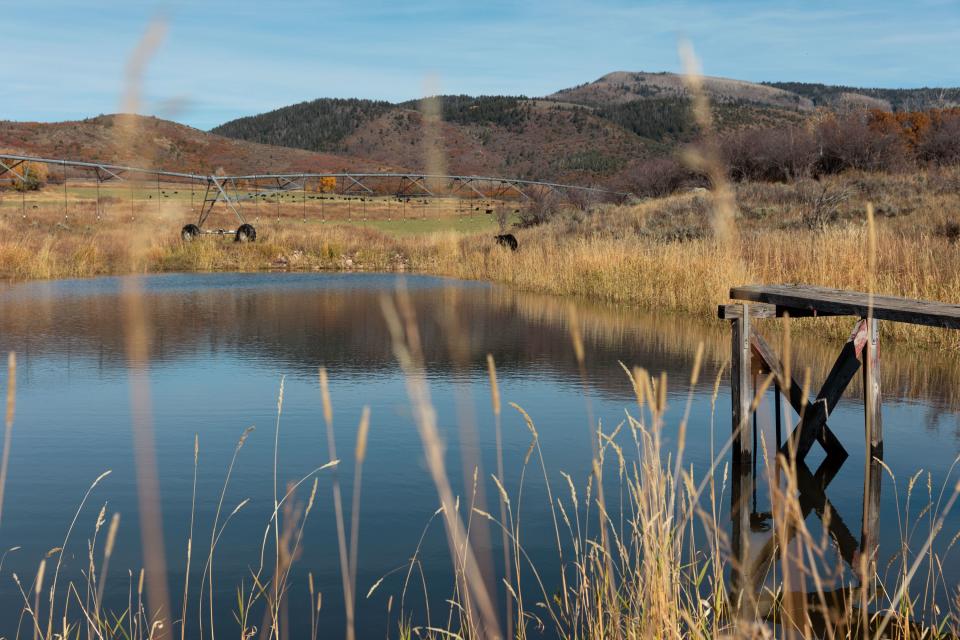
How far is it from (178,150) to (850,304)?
94576mm

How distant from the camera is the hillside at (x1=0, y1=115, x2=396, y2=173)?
87312 millimetres

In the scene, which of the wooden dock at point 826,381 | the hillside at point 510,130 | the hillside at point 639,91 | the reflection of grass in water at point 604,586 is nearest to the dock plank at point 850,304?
the wooden dock at point 826,381

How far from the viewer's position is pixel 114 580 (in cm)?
481

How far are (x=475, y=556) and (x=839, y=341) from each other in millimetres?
8151

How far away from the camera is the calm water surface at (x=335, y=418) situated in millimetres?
5230

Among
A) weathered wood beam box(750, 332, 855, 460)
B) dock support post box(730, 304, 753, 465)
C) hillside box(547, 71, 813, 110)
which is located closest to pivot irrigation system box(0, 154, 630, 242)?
dock support post box(730, 304, 753, 465)

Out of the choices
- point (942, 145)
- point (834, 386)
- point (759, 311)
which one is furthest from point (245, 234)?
point (834, 386)

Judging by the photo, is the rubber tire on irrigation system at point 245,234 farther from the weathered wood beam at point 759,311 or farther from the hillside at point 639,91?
the hillside at point 639,91

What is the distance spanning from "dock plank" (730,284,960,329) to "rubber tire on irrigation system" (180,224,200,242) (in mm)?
22557

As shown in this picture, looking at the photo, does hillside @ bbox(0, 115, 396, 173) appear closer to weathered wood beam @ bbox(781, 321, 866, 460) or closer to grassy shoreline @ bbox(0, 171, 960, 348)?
grassy shoreline @ bbox(0, 171, 960, 348)

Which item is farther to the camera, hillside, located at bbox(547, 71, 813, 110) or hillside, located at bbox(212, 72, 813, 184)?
hillside, located at bbox(547, 71, 813, 110)

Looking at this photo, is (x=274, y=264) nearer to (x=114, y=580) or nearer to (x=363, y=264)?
(x=363, y=264)

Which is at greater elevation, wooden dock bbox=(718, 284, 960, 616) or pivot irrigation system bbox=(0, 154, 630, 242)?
pivot irrigation system bbox=(0, 154, 630, 242)

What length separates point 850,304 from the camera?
5695mm
